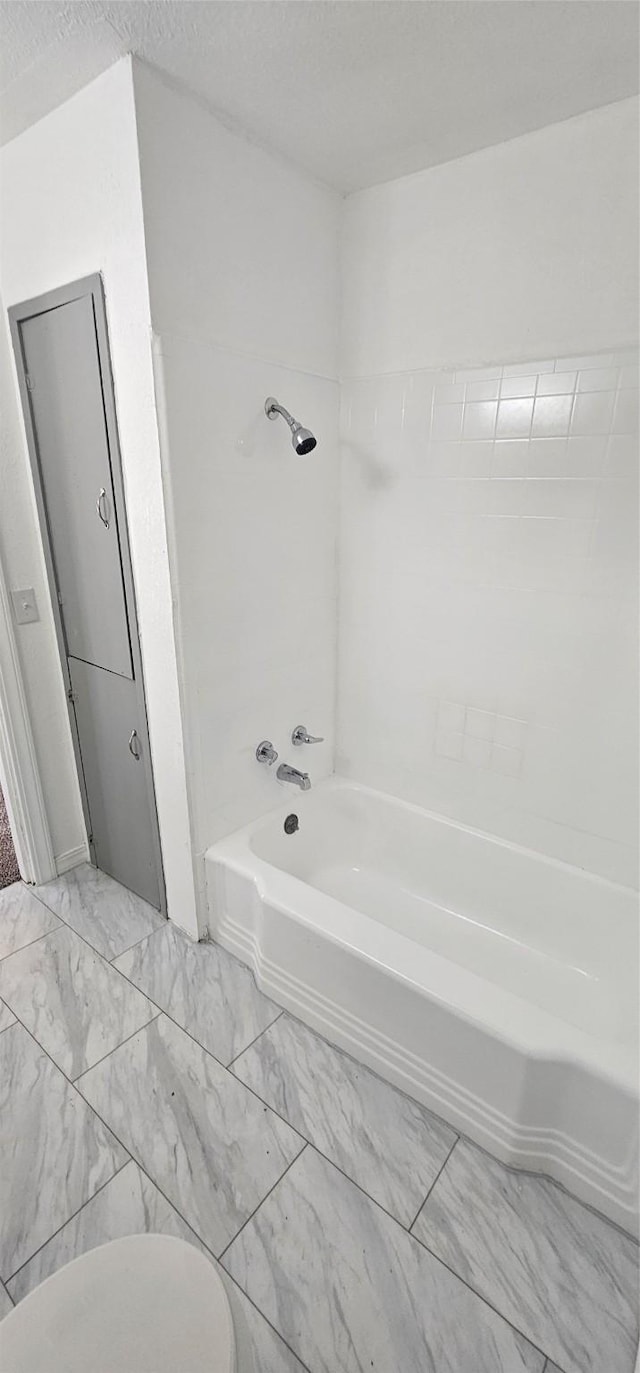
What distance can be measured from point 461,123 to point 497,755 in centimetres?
166

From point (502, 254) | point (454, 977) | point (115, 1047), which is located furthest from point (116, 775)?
point (502, 254)

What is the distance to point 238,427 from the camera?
162cm

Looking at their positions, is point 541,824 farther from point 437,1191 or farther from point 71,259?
point 71,259

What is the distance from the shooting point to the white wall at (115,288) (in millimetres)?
1341

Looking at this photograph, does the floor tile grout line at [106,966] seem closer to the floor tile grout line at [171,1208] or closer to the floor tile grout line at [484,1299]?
the floor tile grout line at [171,1208]

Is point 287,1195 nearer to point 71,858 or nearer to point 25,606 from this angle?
point 71,858

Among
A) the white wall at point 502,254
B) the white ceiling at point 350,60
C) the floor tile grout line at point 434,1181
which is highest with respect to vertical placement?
the white ceiling at point 350,60

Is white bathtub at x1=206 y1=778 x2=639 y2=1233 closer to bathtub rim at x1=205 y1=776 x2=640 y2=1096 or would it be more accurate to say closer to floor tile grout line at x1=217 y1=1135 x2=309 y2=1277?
bathtub rim at x1=205 y1=776 x2=640 y2=1096

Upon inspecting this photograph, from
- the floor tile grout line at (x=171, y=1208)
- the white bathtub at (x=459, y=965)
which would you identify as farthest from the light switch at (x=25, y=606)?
the floor tile grout line at (x=171, y=1208)

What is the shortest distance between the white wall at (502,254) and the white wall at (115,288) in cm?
75

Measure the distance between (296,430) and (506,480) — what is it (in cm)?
61

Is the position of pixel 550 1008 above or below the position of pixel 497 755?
below

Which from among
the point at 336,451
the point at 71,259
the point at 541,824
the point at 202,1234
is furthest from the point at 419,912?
the point at 71,259

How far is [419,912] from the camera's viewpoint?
6.68 feet
